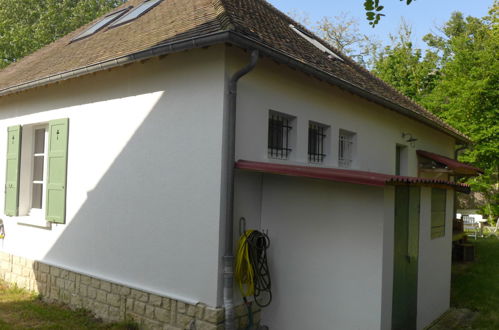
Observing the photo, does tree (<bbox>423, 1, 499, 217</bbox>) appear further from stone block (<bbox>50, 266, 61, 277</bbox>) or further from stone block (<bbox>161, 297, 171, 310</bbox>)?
stone block (<bbox>50, 266, 61, 277</bbox>)

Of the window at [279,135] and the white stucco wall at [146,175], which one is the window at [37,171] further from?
the window at [279,135]

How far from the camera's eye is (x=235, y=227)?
203 inches

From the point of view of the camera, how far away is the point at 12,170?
7898 mm

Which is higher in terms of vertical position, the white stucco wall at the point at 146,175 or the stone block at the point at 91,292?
the white stucco wall at the point at 146,175

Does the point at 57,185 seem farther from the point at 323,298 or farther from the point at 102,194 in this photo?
the point at 323,298

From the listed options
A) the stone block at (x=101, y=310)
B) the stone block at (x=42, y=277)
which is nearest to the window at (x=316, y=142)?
the stone block at (x=101, y=310)

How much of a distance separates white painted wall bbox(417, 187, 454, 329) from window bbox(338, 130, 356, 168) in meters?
1.73

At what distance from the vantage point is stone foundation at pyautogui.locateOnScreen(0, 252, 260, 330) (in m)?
5.03

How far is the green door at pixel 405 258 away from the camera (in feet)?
16.3

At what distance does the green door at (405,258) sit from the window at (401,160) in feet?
14.9

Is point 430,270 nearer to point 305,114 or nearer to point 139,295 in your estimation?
point 305,114

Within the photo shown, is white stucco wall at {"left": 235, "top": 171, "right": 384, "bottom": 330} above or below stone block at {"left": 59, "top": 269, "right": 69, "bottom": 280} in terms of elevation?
above

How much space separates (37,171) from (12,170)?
0.57m

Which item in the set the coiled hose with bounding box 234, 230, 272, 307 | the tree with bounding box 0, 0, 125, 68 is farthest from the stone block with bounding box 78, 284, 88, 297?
the tree with bounding box 0, 0, 125, 68
